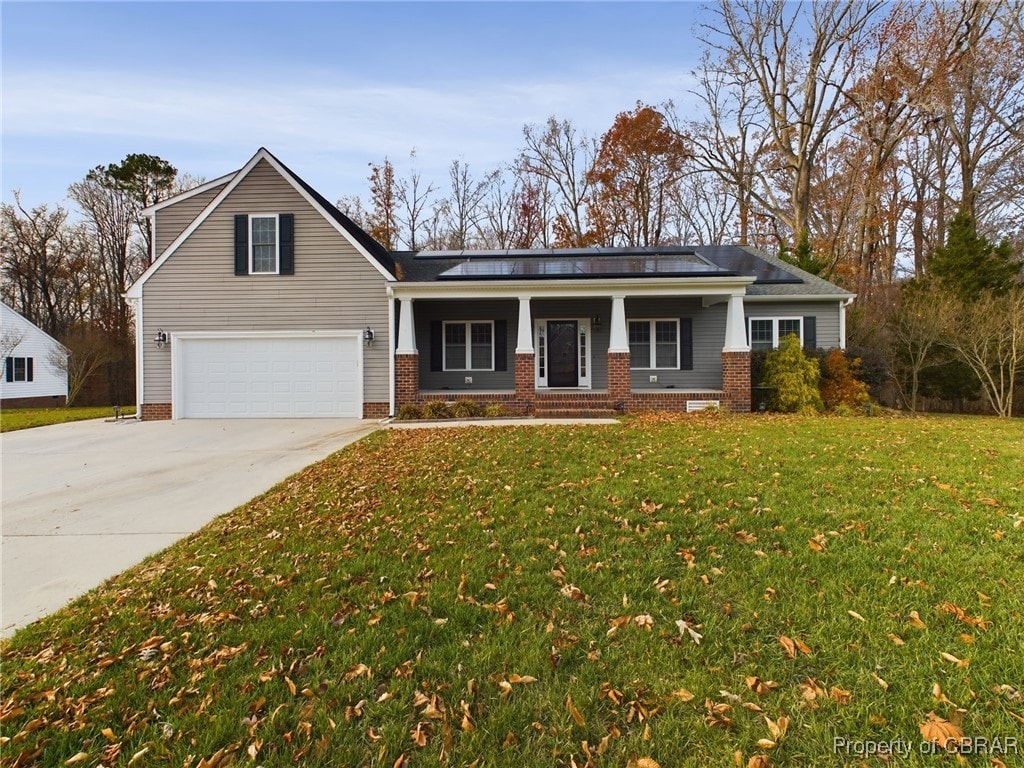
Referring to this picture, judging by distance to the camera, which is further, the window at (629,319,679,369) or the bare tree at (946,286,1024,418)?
the window at (629,319,679,369)

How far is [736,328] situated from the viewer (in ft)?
41.0

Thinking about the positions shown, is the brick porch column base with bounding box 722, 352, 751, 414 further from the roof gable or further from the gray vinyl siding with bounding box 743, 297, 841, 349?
the roof gable

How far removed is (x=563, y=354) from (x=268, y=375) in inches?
318

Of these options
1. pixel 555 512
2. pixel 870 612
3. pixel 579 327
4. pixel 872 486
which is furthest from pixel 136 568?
pixel 579 327

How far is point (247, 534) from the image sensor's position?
436 cm

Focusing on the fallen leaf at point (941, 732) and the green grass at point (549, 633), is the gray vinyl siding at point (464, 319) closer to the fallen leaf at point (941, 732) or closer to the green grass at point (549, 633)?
the green grass at point (549, 633)

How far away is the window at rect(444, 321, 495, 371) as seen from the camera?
48.3ft

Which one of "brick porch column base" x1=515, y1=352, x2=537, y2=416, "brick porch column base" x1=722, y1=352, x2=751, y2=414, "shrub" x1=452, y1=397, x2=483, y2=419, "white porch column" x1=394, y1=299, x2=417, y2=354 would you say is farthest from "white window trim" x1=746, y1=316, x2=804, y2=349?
"white porch column" x1=394, y1=299, x2=417, y2=354

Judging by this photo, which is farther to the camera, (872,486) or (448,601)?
(872,486)

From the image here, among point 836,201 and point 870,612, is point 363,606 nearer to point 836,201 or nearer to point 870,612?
point 870,612

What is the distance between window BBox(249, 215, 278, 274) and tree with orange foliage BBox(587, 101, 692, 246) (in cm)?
1715

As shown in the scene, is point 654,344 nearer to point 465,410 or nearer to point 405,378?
point 465,410

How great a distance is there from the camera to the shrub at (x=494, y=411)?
1198cm

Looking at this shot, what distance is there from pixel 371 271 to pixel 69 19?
6729 millimetres
